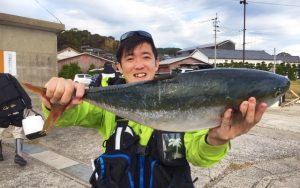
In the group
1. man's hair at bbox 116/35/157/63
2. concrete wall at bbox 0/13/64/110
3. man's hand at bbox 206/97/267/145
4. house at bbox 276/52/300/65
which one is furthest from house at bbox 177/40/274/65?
man's hand at bbox 206/97/267/145

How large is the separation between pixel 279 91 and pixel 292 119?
11792 mm

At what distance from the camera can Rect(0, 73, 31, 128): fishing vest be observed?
6219 mm

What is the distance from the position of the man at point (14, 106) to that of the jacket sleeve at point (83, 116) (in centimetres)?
398

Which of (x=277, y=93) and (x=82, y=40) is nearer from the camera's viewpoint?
(x=277, y=93)

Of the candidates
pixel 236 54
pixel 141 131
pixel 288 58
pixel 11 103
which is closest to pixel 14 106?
pixel 11 103

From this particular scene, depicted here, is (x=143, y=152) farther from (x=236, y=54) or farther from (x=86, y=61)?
(x=236, y=54)

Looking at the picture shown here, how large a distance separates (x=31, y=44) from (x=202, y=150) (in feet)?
36.7

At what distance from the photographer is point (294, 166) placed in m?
6.23

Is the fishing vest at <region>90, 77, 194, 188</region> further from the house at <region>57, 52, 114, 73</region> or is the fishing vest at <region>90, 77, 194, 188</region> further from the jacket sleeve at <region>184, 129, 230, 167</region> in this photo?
the house at <region>57, 52, 114, 73</region>

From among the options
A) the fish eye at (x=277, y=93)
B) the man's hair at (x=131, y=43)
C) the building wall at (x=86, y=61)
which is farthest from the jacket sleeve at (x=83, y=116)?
the building wall at (x=86, y=61)

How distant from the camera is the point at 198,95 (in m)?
1.88

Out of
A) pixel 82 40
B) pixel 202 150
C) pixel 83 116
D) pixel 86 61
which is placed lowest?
pixel 202 150

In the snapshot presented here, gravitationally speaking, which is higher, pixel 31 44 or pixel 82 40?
pixel 82 40

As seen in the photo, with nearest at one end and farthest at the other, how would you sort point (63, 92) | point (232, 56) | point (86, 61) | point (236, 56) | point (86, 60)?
1. point (63, 92)
2. point (86, 60)
3. point (86, 61)
4. point (232, 56)
5. point (236, 56)
